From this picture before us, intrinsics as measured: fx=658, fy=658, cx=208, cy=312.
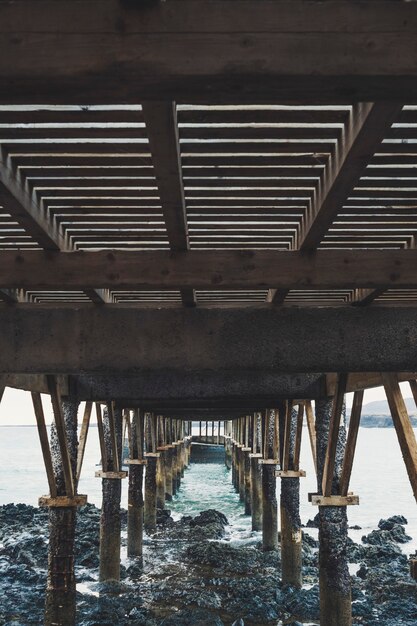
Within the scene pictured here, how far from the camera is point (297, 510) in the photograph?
13.7 m

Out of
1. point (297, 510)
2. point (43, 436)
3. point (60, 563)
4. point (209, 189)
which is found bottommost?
point (60, 563)

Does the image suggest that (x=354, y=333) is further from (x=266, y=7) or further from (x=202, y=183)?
(x=266, y=7)

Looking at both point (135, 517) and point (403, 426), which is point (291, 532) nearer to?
point (135, 517)

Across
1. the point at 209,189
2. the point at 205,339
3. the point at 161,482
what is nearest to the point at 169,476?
the point at 161,482

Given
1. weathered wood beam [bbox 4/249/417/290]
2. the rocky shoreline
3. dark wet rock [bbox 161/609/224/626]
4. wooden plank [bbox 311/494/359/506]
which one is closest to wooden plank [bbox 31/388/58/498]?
the rocky shoreline

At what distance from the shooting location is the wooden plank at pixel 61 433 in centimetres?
823

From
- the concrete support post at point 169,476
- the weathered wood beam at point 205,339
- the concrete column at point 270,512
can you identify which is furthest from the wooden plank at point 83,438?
the concrete support post at point 169,476

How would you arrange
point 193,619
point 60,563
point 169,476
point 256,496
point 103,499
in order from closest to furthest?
point 60,563 → point 193,619 → point 103,499 → point 256,496 → point 169,476

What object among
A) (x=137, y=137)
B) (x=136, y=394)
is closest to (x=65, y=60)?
(x=137, y=137)

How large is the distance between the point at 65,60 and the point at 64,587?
8.90 metres

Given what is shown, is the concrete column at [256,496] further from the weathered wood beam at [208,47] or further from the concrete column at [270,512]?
the weathered wood beam at [208,47]

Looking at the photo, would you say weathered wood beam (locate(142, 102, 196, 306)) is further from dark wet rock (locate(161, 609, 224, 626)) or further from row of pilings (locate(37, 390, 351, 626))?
dark wet rock (locate(161, 609, 224, 626))

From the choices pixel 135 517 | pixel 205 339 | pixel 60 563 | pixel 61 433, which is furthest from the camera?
pixel 135 517

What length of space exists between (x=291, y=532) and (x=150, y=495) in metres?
9.03
